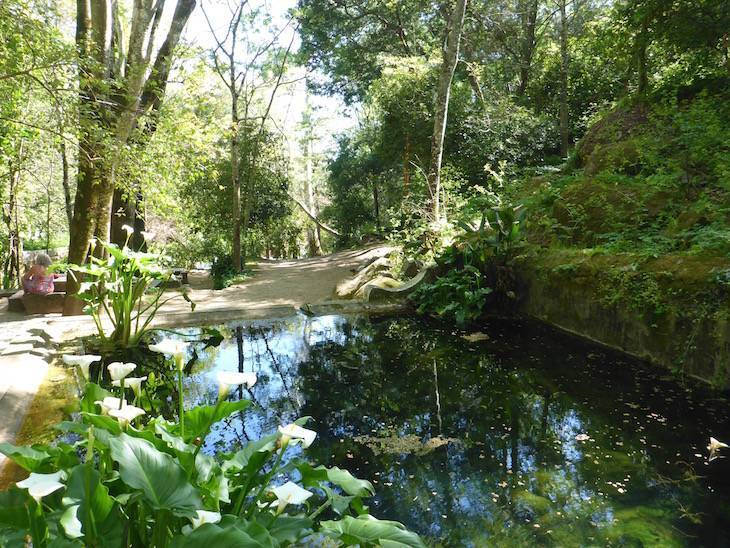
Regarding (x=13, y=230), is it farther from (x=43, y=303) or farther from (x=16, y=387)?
(x=16, y=387)

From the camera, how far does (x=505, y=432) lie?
10.9 ft

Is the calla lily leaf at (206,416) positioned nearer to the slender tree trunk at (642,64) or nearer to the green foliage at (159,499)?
the green foliage at (159,499)

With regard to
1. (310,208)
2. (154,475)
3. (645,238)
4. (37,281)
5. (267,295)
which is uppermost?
(310,208)

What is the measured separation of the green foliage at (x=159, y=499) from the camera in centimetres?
126

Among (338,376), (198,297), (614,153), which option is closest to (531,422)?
(338,376)

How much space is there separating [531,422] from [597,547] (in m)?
1.33

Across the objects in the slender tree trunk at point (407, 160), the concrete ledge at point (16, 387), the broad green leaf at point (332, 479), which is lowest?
the concrete ledge at point (16, 387)

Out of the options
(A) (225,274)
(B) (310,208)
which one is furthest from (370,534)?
(B) (310,208)

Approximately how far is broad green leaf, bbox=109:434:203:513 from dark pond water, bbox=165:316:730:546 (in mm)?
1355

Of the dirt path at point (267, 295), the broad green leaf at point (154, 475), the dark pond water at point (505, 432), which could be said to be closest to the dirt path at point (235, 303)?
the dirt path at point (267, 295)

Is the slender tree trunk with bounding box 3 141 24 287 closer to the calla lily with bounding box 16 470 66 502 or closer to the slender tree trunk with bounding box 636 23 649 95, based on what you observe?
the calla lily with bounding box 16 470 66 502

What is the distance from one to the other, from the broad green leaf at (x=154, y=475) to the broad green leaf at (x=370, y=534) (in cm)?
43

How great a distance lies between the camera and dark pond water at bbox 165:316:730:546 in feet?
7.76

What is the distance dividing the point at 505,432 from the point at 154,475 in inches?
99.3
